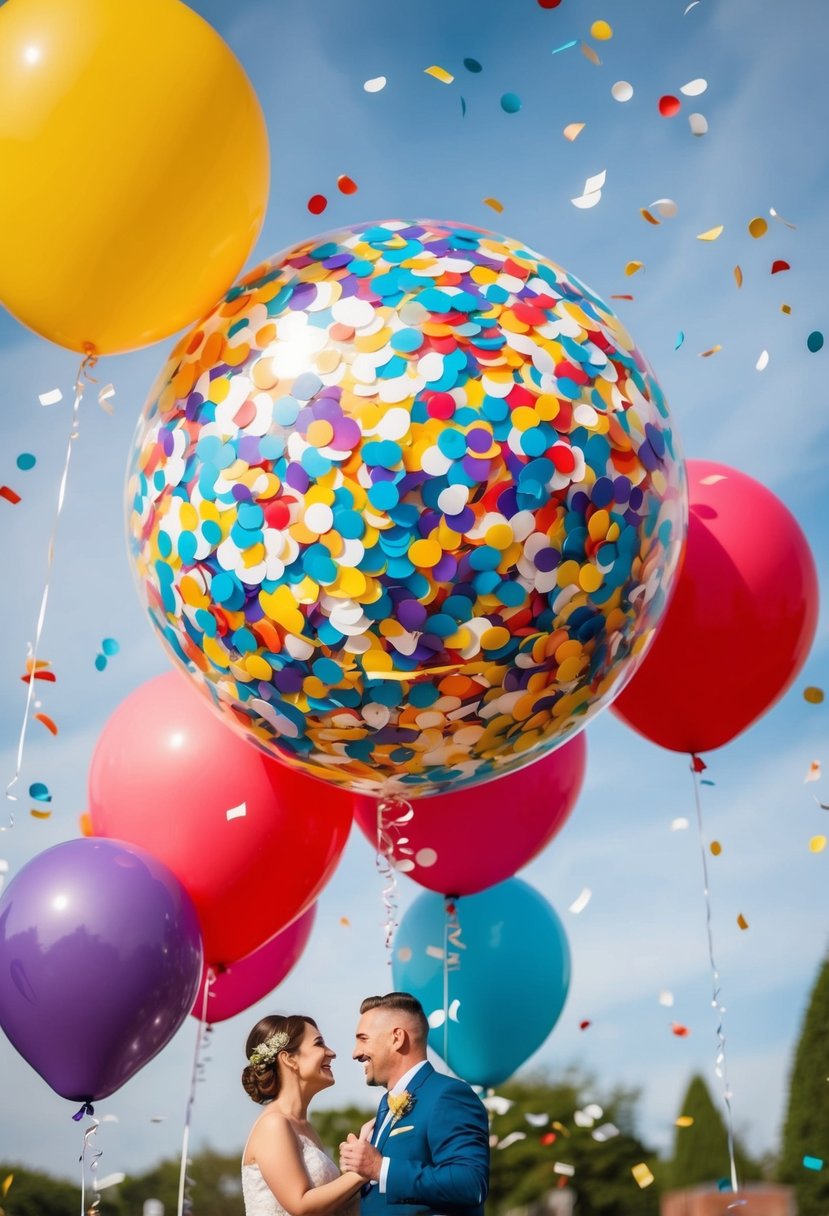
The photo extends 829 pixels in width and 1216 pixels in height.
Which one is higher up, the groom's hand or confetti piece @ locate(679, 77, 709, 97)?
confetti piece @ locate(679, 77, 709, 97)

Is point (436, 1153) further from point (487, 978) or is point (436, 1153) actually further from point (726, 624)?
point (726, 624)

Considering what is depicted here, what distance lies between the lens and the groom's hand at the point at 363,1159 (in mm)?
2506

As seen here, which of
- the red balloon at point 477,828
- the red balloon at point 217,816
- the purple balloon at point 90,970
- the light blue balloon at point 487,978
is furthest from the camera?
the light blue balloon at point 487,978

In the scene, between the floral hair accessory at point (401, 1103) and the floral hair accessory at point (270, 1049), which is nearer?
the floral hair accessory at point (401, 1103)

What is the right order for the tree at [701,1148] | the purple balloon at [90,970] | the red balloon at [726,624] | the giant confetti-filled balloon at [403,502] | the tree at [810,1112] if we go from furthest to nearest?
the tree at [701,1148]
the tree at [810,1112]
the red balloon at [726,624]
the purple balloon at [90,970]
the giant confetti-filled balloon at [403,502]

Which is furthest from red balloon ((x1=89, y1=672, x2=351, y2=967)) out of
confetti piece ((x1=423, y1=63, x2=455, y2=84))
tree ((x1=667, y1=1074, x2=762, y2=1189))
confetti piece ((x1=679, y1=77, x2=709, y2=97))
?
tree ((x1=667, y1=1074, x2=762, y2=1189))

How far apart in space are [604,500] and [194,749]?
4.35ft

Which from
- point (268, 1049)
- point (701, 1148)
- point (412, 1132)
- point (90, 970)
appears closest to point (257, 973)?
point (268, 1049)

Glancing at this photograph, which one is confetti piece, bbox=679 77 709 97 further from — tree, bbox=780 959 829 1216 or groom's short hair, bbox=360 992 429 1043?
tree, bbox=780 959 829 1216

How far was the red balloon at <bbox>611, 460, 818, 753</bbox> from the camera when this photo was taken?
3.31m

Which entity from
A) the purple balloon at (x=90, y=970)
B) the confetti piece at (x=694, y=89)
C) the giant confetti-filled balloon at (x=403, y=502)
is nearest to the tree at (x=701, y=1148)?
the purple balloon at (x=90, y=970)

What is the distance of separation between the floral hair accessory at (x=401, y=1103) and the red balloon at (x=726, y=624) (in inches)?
51.2

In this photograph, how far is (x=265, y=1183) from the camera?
2885mm

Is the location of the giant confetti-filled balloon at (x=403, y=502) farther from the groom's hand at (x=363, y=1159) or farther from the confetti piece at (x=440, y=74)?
the groom's hand at (x=363, y=1159)
